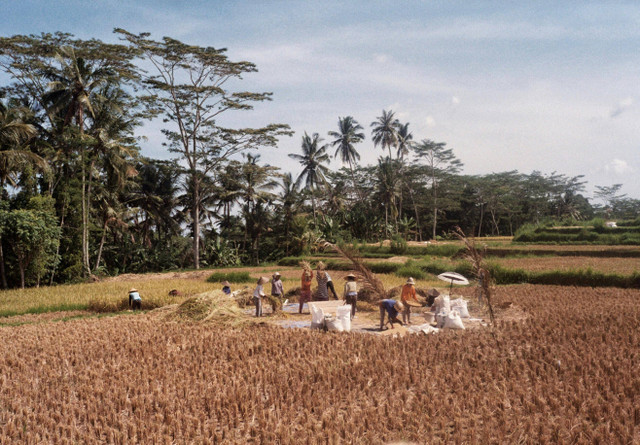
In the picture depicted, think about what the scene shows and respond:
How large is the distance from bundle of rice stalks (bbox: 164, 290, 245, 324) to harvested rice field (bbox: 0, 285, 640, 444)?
0.85m

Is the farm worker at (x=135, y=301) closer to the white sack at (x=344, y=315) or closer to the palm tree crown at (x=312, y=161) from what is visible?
the white sack at (x=344, y=315)

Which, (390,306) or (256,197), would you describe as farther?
(256,197)

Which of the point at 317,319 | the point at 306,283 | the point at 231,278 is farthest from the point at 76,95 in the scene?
the point at 317,319

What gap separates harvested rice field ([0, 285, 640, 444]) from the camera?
4.14 meters

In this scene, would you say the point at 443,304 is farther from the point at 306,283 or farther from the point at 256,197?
the point at 256,197

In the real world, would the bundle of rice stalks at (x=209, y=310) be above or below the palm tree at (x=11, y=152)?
below

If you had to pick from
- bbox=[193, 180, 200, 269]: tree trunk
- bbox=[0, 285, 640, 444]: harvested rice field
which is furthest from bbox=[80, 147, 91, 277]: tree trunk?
bbox=[0, 285, 640, 444]: harvested rice field

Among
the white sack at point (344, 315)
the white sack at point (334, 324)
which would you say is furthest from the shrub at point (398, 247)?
the white sack at point (334, 324)

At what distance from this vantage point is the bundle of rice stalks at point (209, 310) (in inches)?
370

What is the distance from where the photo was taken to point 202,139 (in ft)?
107

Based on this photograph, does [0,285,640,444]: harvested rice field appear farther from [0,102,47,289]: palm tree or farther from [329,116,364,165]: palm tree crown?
[329,116,364,165]: palm tree crown

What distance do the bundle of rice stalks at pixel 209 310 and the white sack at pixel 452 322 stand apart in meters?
4.09

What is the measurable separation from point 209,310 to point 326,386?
194 inches

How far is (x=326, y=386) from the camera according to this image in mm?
5289
